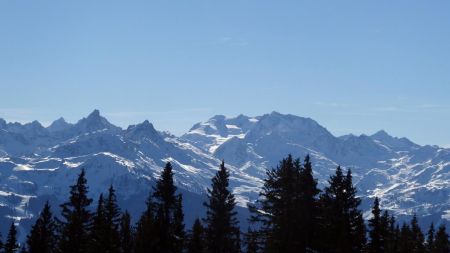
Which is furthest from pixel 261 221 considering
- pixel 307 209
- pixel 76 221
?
pixel 76 221

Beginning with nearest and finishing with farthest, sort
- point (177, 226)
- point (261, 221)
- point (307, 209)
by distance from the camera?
point (307, 209) → point (261, 221) → point (177, 226)

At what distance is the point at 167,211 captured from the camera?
2232 inches

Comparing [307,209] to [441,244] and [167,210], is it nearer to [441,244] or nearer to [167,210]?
[167,210]

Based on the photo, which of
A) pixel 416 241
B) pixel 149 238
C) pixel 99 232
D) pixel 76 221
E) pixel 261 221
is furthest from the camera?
pixel 416 241

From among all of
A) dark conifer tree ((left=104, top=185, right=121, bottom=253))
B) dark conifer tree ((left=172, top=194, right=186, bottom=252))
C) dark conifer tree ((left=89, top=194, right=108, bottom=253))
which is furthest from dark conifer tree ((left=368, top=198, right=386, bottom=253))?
dark conifer tree ((left=89, top=194, right=108, bottom=253))

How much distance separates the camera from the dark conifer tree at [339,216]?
48000 millimetres

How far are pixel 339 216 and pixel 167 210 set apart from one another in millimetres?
14354

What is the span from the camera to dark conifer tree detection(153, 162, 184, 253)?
56531mm

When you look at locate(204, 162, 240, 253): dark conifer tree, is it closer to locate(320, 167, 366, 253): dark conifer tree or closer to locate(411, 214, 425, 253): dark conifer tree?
locate(320, 167, 366, 253): dark conifer tree

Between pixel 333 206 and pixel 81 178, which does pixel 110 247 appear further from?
pixel 333 206

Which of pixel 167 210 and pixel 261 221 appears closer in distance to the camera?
pixel 261 221

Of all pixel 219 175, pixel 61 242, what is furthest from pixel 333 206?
pixel 61 242

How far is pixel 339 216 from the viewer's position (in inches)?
1918

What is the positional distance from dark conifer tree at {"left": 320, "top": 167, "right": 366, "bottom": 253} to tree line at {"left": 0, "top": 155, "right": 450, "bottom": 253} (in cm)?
7
